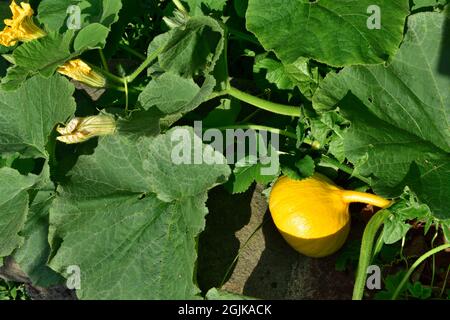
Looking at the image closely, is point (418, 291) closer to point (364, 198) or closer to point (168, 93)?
point (364, 198)

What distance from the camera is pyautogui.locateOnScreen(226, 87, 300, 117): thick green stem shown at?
2309 millimetres

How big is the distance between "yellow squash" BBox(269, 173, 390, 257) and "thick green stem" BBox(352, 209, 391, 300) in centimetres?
11

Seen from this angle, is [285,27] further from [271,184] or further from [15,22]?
[15,22]

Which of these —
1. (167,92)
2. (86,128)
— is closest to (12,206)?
(86,128)

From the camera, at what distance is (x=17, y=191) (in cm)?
235

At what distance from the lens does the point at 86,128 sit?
213 centimetres

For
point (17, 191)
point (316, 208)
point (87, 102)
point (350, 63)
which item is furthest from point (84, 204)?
point (350, 63)

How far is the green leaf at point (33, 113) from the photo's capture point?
2277 millimetres

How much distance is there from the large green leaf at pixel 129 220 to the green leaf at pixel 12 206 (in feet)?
0.39

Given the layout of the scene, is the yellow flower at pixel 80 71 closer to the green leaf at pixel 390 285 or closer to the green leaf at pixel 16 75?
the green leaf at pixel 16 75

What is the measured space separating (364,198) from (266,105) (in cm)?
44

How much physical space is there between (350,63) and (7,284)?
6.33 ft

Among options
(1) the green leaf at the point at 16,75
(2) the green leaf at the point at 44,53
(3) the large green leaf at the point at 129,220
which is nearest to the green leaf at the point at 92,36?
(2) the green leaf at the point at 44,53

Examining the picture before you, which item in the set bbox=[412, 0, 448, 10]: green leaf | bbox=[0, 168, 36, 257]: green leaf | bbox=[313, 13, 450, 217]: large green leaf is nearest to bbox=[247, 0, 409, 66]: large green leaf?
bbox=[313, 13, 450, 217]: large green leaf
